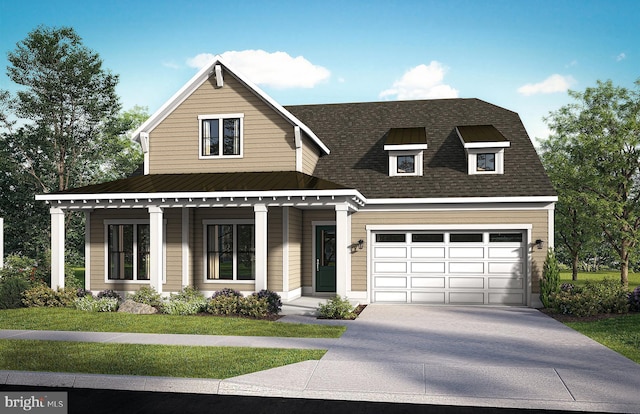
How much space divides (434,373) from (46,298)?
1336 cm

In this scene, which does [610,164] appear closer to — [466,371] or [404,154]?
[404,154]

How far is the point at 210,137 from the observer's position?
20.4 metres

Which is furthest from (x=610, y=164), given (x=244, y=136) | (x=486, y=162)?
(x=244, y=136)

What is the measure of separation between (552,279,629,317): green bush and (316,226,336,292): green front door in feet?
25.3

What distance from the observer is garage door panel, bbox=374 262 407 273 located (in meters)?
19.6

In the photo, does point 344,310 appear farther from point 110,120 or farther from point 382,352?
point 110,120

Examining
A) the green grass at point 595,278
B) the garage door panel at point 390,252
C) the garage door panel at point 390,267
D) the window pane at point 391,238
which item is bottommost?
the green grass at point 595,278

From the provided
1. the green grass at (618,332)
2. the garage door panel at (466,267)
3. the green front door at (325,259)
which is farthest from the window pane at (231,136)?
the green grass at (618,332)

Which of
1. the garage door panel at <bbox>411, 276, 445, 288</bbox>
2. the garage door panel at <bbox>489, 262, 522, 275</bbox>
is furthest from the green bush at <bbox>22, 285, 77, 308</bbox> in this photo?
the garage door panel at <bbox>489, 262, 522, 275</bbox>

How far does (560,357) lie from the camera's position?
419 inches

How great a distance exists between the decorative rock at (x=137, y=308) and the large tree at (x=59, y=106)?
2185 centimetres

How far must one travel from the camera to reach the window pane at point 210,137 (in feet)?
66.6

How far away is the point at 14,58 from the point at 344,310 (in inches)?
1171

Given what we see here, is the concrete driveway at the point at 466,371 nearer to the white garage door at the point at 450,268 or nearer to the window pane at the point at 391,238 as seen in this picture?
the white garage door at the point at 450,268
